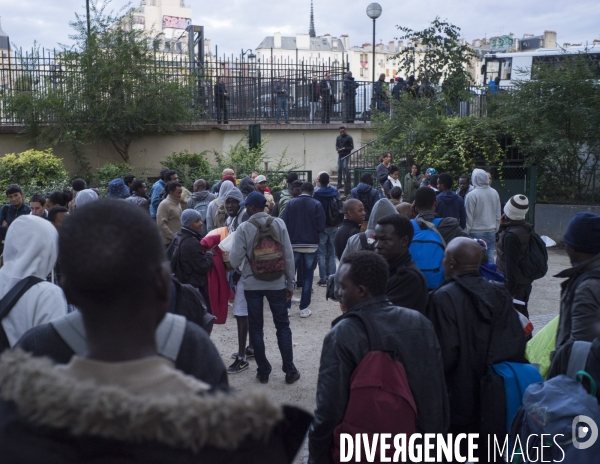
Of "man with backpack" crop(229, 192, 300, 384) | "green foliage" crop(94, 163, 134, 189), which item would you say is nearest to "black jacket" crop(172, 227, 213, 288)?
"man with backpack" crop(229, 192, 300, 384)

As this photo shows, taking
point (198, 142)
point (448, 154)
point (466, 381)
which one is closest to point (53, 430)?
point (466, 381)

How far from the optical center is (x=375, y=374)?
3.12 m

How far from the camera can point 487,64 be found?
30.0 meters

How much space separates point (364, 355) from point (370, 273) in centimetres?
44

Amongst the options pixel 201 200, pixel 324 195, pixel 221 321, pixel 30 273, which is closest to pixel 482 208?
pixel 324 195

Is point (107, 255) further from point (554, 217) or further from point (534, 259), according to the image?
point (554, 217)

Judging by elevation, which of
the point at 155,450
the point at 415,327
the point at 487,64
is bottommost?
the point at 415,327

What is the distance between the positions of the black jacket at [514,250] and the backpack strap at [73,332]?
580 cm

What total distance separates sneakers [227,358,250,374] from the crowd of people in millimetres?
15

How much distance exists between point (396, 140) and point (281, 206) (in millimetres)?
7838

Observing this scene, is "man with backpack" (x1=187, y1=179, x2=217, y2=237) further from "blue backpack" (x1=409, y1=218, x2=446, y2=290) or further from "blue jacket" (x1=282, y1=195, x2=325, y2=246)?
"blue backpack" (x1=409, y1=218, x2=446, y2=290)

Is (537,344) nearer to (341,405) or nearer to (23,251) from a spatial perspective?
(341,405)

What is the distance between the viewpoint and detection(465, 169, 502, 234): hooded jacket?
1013cm

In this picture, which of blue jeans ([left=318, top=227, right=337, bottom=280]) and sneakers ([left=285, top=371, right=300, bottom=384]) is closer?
sneakers ([left=285, top=371, right=300, bottom=384])
